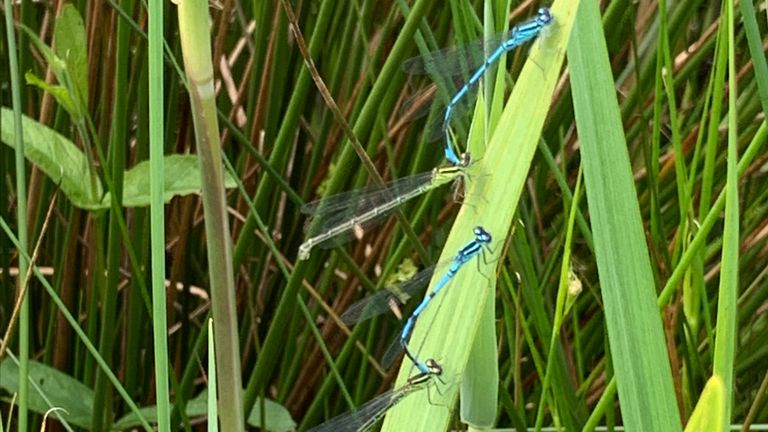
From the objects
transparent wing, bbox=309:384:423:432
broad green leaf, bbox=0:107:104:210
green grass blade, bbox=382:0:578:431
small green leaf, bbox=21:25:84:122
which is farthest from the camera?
broad green leaf, bbox=0:107:104:210

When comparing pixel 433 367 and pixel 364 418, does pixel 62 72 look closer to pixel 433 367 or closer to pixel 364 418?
pixel 364 418

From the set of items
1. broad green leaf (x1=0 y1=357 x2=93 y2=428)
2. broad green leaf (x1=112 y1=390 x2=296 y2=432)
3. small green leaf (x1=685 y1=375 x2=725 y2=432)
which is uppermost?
small green leaf (x1=685 y1=375 x2=725 y2=432)

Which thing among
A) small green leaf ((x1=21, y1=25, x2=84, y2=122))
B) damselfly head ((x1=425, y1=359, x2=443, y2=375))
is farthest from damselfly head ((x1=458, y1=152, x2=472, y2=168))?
small green leaf ((x1=21, y1=25, x2=84, y2=122))

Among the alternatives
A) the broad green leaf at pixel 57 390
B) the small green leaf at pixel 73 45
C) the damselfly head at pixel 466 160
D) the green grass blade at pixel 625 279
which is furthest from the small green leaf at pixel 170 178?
the green grass blade at pixel 625 279

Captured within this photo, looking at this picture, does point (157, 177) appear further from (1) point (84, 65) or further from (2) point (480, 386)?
(1) point (84, 65)

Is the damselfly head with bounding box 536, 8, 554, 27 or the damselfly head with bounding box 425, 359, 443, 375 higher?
the damselfly head with bounding box 536, 8, 554, 27

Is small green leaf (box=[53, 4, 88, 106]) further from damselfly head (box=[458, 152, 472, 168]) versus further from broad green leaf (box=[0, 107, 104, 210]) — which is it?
A: damselfly head (box=[458, 152, 472, 168])

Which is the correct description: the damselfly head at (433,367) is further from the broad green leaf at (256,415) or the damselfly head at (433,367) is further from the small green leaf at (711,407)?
the broad green leaf at (256,415)

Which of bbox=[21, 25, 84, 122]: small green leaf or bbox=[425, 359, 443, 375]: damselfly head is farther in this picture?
bbox=[21, 25, 84, 122]: small green leaf
